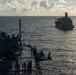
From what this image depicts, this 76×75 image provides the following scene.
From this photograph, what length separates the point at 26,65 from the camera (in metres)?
57.3

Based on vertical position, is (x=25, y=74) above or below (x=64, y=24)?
below

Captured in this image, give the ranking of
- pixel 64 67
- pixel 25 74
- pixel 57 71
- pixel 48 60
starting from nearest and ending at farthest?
pixel 25 74, pixel 57 71, pixel 64 67, pixel 48 60

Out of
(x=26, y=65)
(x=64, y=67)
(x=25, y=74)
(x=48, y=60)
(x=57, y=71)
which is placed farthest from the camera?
(x=48, y=60)

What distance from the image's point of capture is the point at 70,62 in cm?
7569

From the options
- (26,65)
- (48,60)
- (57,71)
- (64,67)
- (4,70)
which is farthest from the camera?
(48,60)

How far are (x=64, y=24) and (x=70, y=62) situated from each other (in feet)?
408

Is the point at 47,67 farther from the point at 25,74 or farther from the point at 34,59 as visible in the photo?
the point at 25,74

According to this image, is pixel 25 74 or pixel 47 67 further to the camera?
pixel 47 67

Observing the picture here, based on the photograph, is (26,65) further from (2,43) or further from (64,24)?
(64,24)

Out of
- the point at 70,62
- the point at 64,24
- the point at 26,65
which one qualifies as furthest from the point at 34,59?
→ the point at 64,24

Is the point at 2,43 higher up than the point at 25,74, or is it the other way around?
the point at 2,43

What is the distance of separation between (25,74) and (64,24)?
149 metres

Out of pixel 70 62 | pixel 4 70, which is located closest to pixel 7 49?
pixel 70 62

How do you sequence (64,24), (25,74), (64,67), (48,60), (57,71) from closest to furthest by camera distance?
(25,74), (57,71), (64,67), (48,60), (64,24)
